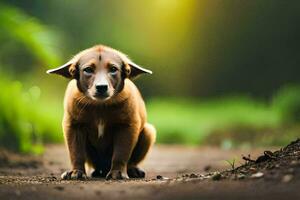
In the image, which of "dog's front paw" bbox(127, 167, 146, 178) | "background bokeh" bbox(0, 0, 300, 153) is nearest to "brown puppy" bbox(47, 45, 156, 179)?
"dog's front paw" bbox(127, 167, 146, 178)

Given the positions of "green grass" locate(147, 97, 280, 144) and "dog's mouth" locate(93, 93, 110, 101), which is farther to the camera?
"green grass" locate(147, 97, 280, 144)

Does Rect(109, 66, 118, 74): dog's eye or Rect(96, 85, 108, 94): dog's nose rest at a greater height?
Rect(109, 66, 118, 74): dog's eye

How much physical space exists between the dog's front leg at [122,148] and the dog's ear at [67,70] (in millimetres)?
718

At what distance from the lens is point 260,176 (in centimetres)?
521

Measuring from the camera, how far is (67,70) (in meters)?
7.25

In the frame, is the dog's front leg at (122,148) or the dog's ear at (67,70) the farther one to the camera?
the dog's ear at (67,70)

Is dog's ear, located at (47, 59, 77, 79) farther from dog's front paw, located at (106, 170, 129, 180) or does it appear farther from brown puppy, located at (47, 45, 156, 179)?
dog's front paw, located at (106, 170, 129, 180)

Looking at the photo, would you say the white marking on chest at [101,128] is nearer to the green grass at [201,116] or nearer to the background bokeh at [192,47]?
the green grass at [201,116]

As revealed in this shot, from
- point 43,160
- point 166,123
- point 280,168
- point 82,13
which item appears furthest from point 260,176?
point 82,13

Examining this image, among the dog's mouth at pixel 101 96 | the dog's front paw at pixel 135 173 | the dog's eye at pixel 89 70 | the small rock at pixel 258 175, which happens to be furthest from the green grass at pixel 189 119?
the small rock at pixel 258 175

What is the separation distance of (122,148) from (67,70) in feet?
3.16

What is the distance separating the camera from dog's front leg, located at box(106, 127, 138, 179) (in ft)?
23.0

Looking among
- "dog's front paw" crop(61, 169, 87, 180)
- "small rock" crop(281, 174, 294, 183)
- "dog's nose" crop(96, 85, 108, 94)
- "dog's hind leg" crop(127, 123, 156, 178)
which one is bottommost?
"small rock" crop(281, 174, 294, 183)

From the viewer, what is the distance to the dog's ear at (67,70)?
7129 millimetres
